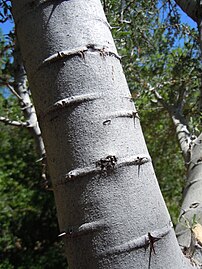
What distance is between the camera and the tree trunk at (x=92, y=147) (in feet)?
2.20

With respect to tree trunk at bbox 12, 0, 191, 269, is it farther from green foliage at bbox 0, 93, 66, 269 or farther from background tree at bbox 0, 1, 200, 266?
green foliage at bbox 0, 93, 66, 269

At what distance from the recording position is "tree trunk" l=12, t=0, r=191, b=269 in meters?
0.67

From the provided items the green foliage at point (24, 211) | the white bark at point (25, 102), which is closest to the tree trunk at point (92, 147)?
the white bark at point (25, 102)

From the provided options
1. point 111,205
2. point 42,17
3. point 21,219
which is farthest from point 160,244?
point 21,219

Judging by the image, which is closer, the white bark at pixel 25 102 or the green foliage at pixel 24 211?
the white bark at pixel 25 102

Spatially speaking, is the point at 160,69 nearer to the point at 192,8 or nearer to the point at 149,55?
the point at 149,55

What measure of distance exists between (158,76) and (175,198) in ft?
13.3

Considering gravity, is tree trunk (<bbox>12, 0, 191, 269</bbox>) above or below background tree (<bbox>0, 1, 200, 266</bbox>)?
below

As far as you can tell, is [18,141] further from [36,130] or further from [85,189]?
[85,189]

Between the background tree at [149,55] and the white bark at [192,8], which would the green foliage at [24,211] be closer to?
the background tree at [149,55]

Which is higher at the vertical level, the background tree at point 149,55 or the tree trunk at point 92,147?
the background tree at point 149,55

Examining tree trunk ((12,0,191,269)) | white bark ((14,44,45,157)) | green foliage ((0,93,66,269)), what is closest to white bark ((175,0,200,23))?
tree trunk ((12,0,191,269))

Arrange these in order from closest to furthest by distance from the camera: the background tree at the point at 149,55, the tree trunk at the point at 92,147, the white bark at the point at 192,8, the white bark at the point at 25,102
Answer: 1. the tree trunk at the point at 92,147
2. the white bark at the point at 192,8
3. the background tree at the point at 149,55
4. the white bark at the point at 25,102

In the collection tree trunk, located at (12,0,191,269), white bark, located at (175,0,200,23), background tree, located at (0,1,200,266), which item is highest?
background tree, located at (0,1,200,266)
